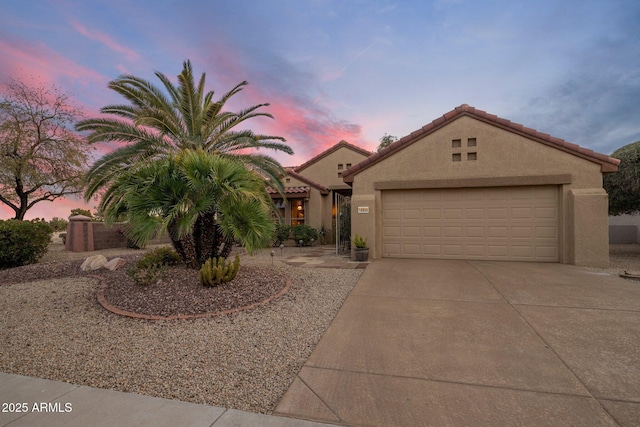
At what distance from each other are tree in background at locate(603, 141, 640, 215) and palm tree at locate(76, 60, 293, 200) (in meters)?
13.0

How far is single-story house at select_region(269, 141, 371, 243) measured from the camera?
16766mm

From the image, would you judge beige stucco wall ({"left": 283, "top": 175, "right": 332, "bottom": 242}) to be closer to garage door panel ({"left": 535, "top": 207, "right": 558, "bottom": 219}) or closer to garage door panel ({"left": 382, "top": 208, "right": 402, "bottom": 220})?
garage door panel ({"left": 382, "top": 208, "right": 402, "bottom": 220})

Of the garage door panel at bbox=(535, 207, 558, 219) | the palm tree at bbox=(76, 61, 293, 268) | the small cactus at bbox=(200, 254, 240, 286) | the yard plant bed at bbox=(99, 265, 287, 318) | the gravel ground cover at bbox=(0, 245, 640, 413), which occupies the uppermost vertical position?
the palm tree at bbox=(76, 61, 293, 268)

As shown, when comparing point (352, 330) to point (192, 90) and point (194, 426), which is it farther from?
point (192, 90)

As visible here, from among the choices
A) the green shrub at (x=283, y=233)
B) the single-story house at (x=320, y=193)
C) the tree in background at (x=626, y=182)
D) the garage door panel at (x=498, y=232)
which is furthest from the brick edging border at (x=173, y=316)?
the tree in background at (x=626, y=182)

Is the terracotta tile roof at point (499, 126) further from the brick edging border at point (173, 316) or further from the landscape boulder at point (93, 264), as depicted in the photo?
the landscape boulder at point (93, 264)

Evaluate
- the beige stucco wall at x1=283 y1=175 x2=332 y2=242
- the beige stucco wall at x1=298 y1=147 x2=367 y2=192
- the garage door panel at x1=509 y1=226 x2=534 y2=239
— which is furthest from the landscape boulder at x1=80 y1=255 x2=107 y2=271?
the garage door panel at x1=509 y1=226 x2=534 y2=239

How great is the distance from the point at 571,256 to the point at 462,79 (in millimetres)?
8037

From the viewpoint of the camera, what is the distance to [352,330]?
14.2ft

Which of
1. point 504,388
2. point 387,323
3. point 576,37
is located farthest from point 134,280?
point 576,37

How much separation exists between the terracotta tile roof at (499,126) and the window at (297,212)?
273 inches

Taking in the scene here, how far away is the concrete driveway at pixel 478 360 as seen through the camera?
98.9 inches

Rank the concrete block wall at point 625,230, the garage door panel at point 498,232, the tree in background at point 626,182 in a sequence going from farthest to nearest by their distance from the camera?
the concrete block wall at point 625,230, the tree in background at point 626,182, the garage door panel at point 498,232

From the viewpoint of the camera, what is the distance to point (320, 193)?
17.1m
